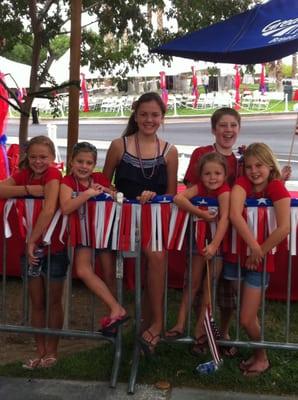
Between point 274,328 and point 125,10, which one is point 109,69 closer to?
point 125,10

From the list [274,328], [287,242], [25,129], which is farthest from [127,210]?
[25,129]

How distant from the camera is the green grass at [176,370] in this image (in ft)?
12.5

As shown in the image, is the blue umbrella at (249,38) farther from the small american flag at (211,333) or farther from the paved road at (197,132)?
the paved road at (197,132)

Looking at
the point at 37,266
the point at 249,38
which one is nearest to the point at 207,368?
the point at 37,266

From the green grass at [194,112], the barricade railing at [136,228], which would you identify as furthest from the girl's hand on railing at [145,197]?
the green grass at [194,112]

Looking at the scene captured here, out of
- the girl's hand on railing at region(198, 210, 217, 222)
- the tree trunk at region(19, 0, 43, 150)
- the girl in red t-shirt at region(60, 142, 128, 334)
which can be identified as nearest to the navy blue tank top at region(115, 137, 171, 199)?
the girl in red t-shirt at region(60, 142, 128, 334)

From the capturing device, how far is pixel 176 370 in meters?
3.98

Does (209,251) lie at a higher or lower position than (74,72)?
lower

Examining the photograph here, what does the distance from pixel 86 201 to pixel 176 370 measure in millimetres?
1285

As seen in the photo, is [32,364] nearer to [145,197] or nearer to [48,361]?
[48,361]

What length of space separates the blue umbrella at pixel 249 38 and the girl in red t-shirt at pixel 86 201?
1.49m

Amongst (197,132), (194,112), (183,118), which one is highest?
(194,112)

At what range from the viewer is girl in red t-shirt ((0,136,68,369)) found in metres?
3.78

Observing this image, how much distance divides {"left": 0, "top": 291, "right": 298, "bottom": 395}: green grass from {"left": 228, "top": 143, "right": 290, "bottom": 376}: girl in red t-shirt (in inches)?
13.5
